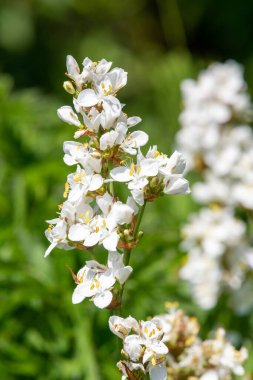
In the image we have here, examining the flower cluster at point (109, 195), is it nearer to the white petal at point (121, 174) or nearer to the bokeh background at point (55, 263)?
the white petal at point (121, 174)

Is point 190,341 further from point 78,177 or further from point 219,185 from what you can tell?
point 219,185

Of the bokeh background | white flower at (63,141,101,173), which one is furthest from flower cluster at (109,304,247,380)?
white flower at (63,141,101,173)

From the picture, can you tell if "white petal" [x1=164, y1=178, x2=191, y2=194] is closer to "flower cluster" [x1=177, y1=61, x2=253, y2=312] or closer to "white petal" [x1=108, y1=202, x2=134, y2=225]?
"white petal" [x1=108, y1=202, x2=134, y2=225]

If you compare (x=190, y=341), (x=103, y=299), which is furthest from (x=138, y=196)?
(x=190, y=341)

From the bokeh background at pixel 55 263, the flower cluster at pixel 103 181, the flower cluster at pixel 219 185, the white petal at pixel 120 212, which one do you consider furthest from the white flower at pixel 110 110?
the flower cluster at pixel 219 185

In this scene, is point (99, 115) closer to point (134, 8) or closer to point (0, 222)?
point (0, 222)
